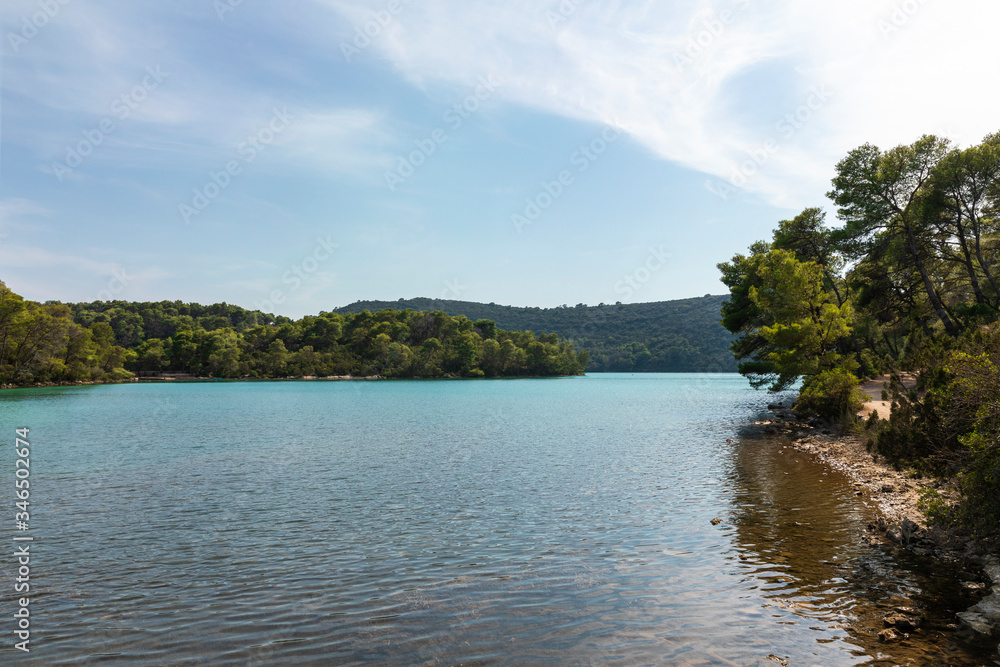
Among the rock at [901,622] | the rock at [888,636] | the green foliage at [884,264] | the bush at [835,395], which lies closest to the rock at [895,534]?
the rock at [901,622]

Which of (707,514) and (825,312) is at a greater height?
(825,312)

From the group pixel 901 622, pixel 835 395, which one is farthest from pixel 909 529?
pixel 835 395

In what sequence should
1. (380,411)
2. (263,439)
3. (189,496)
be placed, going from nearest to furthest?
1. (189,496)
2. (263,439)
3. (380,411)

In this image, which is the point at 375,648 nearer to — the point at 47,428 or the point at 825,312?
the point at 825,312

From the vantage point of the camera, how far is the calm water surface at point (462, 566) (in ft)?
26.1

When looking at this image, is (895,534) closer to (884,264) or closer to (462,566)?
(462,566)

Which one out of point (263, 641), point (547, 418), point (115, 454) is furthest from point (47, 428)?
point (263, 641)

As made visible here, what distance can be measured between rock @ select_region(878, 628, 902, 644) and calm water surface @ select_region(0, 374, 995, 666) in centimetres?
22

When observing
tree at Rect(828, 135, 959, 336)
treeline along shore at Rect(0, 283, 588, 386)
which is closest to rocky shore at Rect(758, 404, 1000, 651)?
tree at Rect(828, 135, 959, 336)

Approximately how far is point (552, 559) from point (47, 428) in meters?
41.2

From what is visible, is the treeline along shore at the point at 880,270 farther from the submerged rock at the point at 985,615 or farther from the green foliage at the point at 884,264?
the submerged rock at the point at 985,615

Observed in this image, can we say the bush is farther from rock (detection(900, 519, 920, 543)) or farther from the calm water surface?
rock (detection(900, 519, 920, 543))

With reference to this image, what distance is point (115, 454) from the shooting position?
27.0 m

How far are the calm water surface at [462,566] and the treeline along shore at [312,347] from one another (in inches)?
4794
